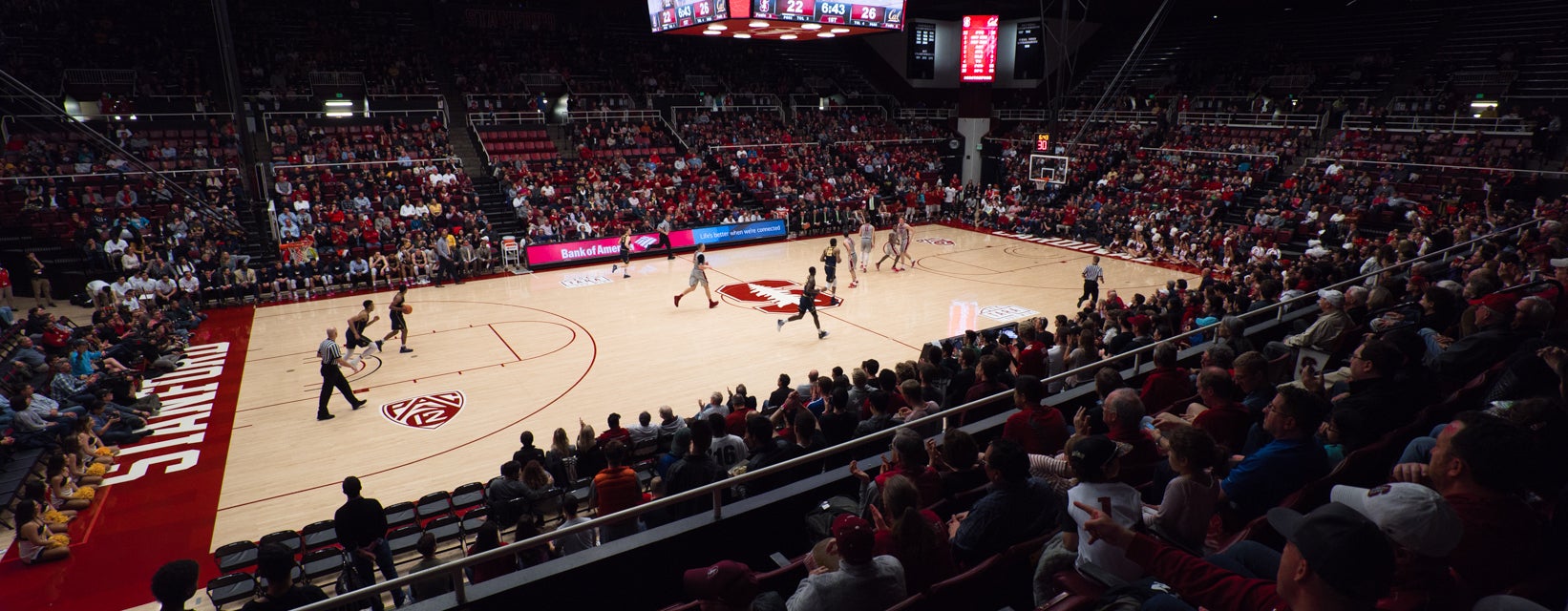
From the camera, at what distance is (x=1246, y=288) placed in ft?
44.9

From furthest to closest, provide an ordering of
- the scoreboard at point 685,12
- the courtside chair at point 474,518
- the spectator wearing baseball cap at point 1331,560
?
1. the scoreboard at point 685,12
2. the courtside chair at point 474,518
3. the spectator wearing baseball cap at point 1331,560

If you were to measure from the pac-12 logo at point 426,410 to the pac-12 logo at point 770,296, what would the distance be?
24.3 feet

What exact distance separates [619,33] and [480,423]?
94.4 ft

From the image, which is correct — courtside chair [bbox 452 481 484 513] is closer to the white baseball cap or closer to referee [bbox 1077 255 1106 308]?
the white baseball cap

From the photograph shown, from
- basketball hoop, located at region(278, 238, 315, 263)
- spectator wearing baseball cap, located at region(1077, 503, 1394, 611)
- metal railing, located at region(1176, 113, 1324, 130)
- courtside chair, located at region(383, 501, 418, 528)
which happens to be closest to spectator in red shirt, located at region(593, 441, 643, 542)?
courtside chair, located at region(383, 501, 418, 528)

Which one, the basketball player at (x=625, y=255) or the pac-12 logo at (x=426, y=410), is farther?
the basketball player at (x=625, y=255)

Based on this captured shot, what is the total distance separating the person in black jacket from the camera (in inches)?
242

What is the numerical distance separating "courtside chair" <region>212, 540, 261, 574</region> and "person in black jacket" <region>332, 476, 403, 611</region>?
4.23 feet

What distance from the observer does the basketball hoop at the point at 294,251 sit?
19.3m

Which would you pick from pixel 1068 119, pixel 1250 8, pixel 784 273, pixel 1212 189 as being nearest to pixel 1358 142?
pixel 1212 189

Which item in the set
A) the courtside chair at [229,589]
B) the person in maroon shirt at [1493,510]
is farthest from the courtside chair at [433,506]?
the person in maroon shirt at [1493,510]

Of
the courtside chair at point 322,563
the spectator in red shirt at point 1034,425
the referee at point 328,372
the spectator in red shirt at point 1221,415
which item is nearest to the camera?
the spectator in red shirt at point 1221,415

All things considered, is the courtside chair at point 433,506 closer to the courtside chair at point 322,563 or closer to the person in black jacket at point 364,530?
the courtside chair at point 322,563

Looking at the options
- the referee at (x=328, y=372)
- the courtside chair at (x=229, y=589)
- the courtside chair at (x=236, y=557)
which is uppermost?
the referee at (x=328, y=372)
